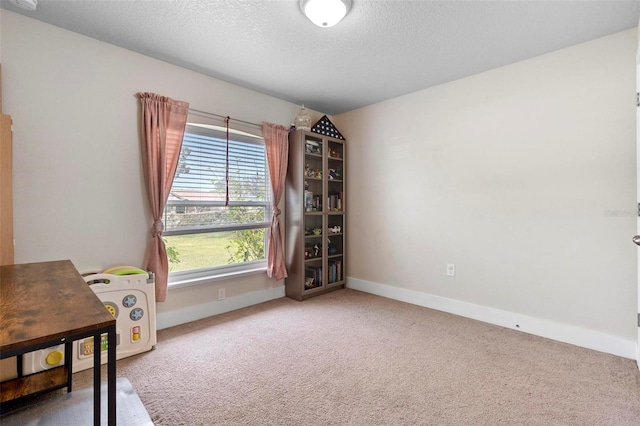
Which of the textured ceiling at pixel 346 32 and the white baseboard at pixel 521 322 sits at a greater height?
the textured ceiling at pixel 346 32

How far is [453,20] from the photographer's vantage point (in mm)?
2066

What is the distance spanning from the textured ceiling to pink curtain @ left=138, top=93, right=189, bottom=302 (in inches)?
17.2

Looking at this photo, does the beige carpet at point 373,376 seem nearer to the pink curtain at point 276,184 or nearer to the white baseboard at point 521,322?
the white baseboard at point 521,322

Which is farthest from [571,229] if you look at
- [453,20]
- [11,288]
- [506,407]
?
[11,288]

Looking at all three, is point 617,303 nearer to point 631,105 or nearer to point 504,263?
point 504,263

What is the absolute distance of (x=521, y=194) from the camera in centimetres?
265

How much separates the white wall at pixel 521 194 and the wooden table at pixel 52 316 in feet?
9.69

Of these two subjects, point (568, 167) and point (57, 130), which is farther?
point (568, 167)

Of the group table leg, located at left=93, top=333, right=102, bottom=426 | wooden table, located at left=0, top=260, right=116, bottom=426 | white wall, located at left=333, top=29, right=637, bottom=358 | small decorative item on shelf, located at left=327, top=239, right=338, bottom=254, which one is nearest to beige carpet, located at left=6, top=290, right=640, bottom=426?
white wall, located at left=333, top=29, right=637, bottom=358

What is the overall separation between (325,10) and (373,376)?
2.33 m

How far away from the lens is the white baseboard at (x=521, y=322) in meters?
2.24

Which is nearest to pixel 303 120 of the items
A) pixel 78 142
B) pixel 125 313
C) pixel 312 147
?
pixel 312 147

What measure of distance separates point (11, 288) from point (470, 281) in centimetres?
323

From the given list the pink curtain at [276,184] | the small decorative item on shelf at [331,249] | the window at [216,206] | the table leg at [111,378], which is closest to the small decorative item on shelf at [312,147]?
the pink curtain at [276,184]
